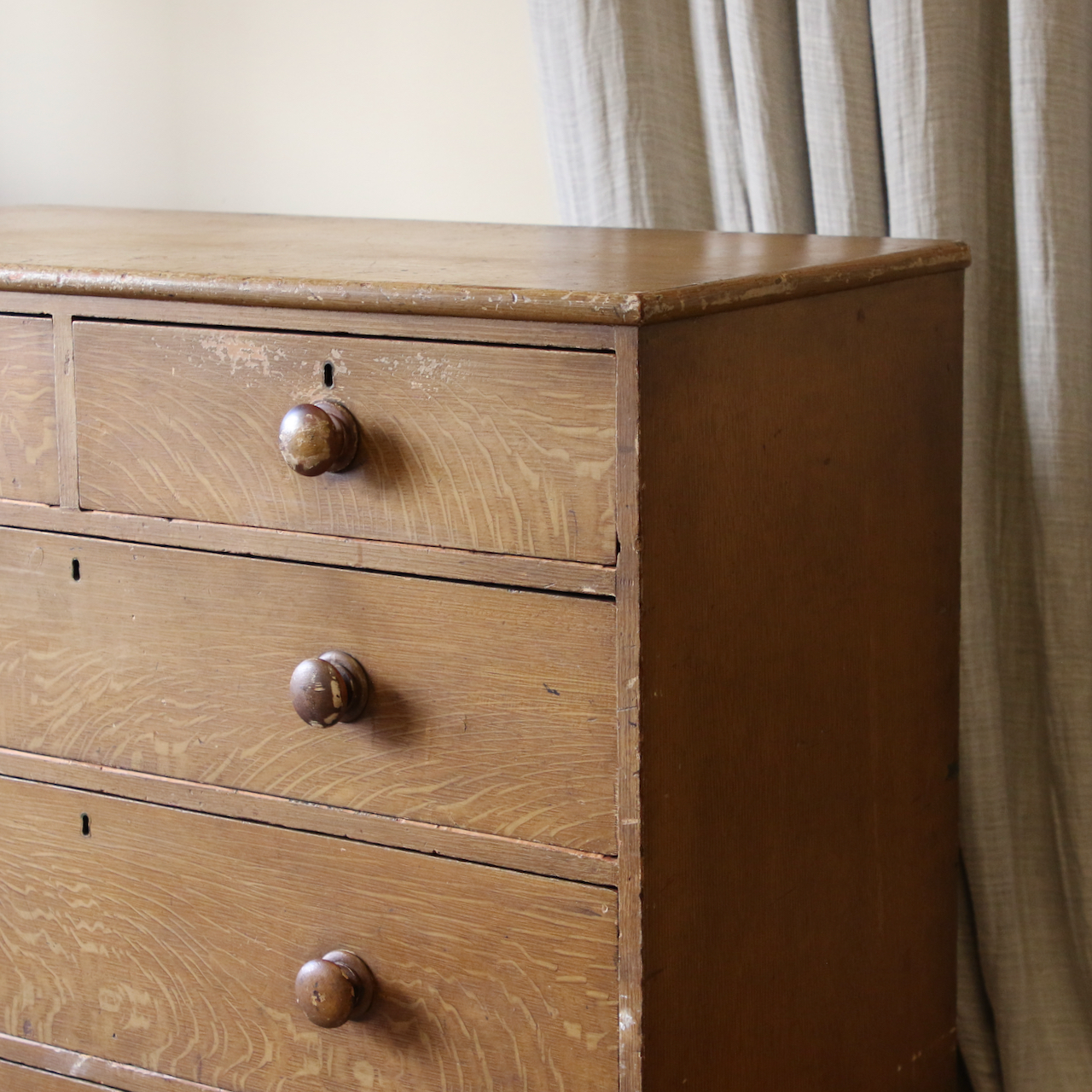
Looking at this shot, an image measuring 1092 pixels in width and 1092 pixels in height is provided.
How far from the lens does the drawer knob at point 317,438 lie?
956 millimetres

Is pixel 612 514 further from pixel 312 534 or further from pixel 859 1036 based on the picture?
pixel 859 1036

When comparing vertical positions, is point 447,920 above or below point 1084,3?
below

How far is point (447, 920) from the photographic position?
1.03 meters

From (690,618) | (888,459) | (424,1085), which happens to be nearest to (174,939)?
(424,1085)

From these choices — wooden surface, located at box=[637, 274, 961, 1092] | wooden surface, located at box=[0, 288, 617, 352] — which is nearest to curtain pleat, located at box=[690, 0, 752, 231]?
wooden surface, located at box=[637, 274, 961, 1092]

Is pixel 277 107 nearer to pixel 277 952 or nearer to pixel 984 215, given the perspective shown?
pixel 984 215

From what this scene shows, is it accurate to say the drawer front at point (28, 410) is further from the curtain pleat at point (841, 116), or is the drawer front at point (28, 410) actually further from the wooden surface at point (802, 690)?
the curtain pleat at point (841, 116)

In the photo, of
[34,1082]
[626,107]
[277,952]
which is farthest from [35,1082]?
[626,107]

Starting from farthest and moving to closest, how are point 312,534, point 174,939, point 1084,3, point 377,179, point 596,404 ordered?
point 377,179
point 1084,3
point 174,939
point 312,534
point 596,404

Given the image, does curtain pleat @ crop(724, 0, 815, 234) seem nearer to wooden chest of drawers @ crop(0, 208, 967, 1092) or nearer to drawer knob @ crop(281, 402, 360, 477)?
wooden chest of drawers @ crop(0, 208, 967, 1092)

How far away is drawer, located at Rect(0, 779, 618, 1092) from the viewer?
99 cm

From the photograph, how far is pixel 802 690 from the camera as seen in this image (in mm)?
1084

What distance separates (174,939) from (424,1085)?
0.77ft

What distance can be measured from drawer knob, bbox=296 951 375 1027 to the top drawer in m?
0.31
